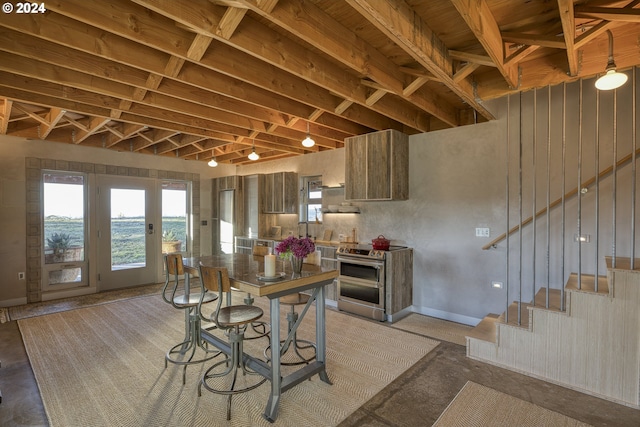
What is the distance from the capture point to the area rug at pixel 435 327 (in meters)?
3.62

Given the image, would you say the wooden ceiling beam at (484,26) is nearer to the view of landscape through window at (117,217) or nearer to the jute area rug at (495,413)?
the jute area rug at (495,413)

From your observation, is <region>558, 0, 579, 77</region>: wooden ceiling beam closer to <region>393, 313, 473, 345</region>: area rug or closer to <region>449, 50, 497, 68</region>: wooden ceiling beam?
<region>449, 50, 497, 68</region>: wooden ceiling beam

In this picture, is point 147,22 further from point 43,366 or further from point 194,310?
point 43,366

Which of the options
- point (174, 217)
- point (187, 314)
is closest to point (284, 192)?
point (174, 217)

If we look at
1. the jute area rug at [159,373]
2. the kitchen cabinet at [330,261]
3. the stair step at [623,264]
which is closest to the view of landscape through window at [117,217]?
the jute area rug at [159,373]

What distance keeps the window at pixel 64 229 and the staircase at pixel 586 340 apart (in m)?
6.45

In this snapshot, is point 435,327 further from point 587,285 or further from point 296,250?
point 296,250

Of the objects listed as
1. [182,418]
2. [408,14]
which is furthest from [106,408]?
[408,14]

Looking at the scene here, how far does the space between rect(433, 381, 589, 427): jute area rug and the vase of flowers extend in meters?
1.50

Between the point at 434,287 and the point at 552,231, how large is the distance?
62.1 inches

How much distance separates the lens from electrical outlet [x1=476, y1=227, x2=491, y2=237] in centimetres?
388

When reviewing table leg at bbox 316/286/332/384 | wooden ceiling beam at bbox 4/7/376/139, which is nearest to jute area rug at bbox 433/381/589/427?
table leg at bbox 316/286/332/384

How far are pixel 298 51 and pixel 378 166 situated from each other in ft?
7.29

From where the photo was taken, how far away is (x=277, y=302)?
7.47 feet
